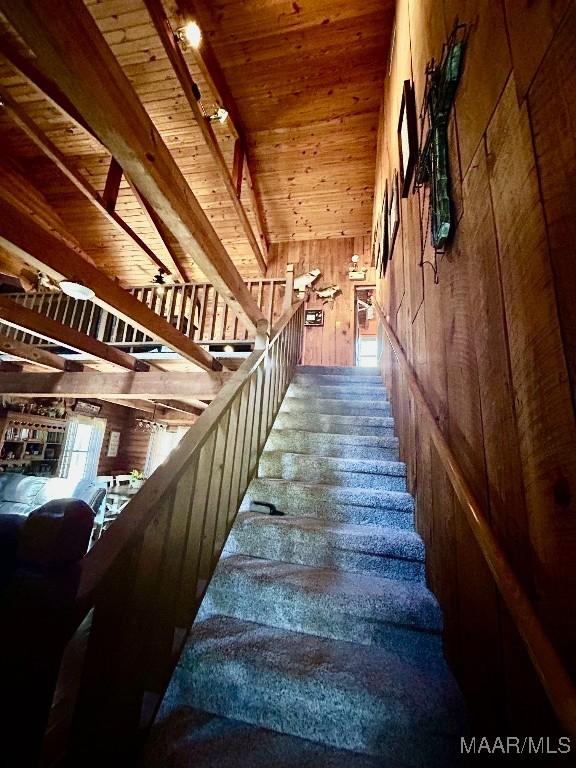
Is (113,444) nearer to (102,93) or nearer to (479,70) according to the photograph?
(102,93)

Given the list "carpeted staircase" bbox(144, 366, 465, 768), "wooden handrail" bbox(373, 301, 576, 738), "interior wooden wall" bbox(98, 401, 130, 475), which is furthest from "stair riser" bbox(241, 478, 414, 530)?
"interior wooden wall" bbox(98, 401, 130, 475)

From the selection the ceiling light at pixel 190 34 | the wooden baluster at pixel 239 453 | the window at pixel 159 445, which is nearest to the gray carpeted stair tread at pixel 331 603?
the wooden baluster at pixel 239 453

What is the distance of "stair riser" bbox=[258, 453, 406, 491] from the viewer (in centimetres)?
231

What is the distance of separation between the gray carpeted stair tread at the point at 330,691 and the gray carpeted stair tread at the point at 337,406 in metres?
2.04

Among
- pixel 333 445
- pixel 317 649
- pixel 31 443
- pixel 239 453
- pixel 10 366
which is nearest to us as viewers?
pixel 317 649

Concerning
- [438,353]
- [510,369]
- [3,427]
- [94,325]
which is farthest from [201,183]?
[510,369]

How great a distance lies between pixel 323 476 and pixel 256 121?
5.52 meters

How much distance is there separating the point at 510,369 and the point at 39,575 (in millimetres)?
1284

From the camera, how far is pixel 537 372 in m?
0.85

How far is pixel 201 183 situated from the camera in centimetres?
586

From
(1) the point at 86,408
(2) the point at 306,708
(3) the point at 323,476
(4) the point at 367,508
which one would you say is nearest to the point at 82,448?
(1) the point at 86,408

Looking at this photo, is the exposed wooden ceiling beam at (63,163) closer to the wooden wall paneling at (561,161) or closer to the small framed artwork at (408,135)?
the small framed artwork at (408,135)

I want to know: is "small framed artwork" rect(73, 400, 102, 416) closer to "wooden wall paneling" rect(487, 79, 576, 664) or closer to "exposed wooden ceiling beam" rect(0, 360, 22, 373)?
"exposed wooden ceiling beam" rect(0, 360, 22, 373)

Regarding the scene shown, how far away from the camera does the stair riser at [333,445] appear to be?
8.68ft
